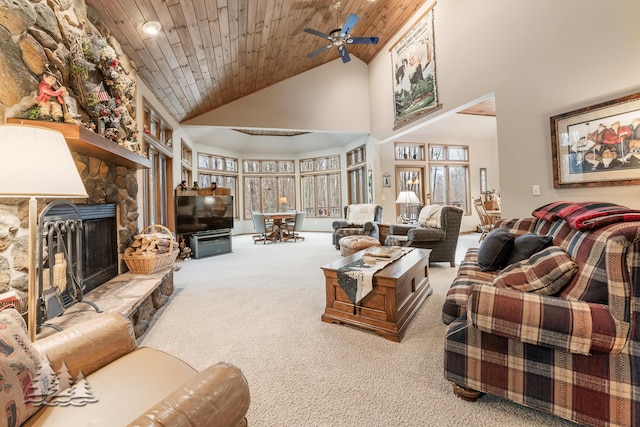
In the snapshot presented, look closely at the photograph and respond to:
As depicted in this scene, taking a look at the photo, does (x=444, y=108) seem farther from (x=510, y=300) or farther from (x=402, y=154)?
(x=510, y=300)

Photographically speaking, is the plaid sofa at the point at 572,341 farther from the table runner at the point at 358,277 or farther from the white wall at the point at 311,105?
the white wall at the point at 311,105

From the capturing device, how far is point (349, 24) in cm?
419

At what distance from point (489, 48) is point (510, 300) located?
4.01 meters

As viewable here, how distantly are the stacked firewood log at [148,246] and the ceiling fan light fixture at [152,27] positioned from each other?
2206mm

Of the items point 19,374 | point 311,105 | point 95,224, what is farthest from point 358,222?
point 19,374

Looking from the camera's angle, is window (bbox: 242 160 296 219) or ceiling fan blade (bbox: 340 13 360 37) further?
window (bbox: 242 160 296 219)

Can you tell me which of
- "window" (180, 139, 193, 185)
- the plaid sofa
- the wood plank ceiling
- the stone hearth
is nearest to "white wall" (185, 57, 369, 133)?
the wood plank ceiling

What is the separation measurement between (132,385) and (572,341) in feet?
5.64

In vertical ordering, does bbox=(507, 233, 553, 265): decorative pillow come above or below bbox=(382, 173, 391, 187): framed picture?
below

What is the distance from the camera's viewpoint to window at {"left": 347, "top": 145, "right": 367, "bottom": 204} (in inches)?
321

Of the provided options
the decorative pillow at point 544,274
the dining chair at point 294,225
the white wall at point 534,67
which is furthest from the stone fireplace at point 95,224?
the dining chair at point 294,225

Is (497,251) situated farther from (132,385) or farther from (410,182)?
(410,182)

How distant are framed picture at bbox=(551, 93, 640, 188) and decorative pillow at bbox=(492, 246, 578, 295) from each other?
197 centimetres

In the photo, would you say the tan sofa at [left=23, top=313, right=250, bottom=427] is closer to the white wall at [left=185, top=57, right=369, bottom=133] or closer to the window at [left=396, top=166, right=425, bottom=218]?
the white wall at [left=185, top=57, right=369, bottom=133]
